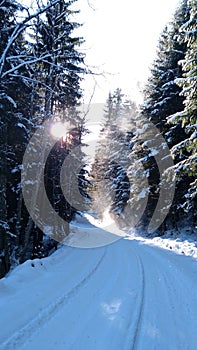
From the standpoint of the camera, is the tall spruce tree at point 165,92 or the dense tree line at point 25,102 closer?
the dense tree line at point 25,102

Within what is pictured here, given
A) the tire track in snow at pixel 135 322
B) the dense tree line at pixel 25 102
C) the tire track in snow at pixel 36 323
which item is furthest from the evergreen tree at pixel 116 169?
the tire track in snow at pixel 36 323

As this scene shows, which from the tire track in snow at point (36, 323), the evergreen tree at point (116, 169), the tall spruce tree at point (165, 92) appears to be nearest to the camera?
the tire track in snow at point (36, 323)

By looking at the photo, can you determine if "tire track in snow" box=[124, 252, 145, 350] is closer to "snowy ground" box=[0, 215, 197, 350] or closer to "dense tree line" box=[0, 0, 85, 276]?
"snowy ground" box=[0, 215, 197, 350]

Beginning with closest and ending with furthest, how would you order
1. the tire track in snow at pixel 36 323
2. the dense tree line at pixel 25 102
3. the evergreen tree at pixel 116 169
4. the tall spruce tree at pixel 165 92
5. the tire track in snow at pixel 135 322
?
the tire track in snow at pixel 36 323, the tire track in snow at pixel 135 322, the dense tree line at pixel 25 102, the tall spruce tree at pixel 165 92, the evergreen tree at pixel 116 169

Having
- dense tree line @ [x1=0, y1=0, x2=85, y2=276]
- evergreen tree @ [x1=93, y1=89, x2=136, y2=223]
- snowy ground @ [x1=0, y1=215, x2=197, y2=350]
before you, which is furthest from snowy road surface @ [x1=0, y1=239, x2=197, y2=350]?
evergreen tree @ [x1=93, y1=89, x2=136, y2=223]

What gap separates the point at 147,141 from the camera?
18.8 meters

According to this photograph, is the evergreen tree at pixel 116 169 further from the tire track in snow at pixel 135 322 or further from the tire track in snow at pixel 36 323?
the tire track in snow at pixel 36 323

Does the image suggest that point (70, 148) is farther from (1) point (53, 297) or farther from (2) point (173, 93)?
(1) point (53, 297)

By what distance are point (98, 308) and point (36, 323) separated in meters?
1.32

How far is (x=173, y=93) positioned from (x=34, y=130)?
923cm

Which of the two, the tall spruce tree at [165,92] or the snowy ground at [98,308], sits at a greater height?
the tall spruce tree at [165,92]

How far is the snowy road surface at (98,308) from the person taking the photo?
4023 millimetres

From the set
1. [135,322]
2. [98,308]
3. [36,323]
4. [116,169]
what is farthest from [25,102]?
[116,169]

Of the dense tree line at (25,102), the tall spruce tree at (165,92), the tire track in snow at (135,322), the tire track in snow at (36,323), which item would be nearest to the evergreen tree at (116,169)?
the tall spruce tree at (165,92)
